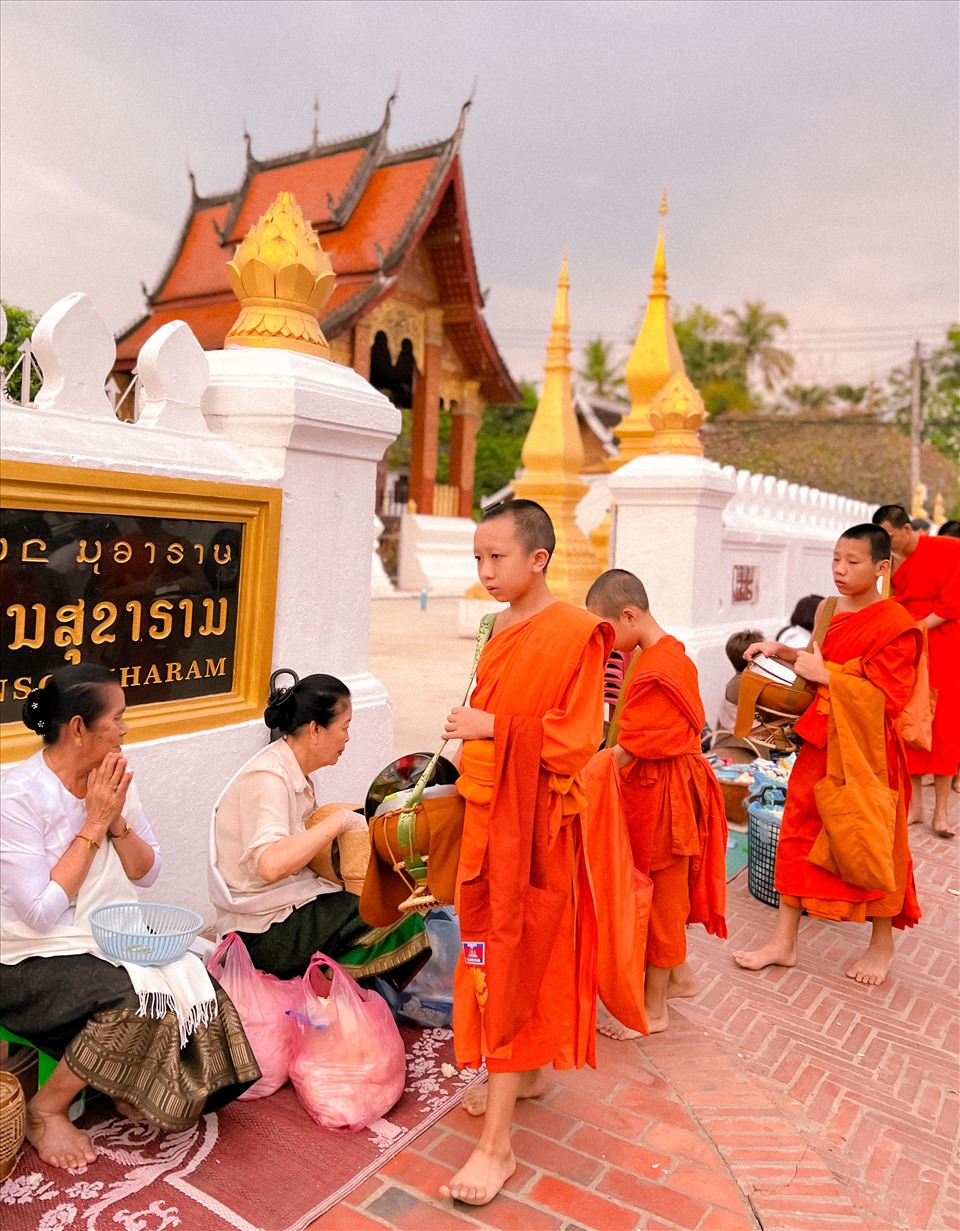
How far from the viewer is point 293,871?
2582 millimetres

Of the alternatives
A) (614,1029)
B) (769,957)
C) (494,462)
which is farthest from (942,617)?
(494,462)

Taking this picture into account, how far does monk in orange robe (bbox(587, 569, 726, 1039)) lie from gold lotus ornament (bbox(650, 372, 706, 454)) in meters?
3.52

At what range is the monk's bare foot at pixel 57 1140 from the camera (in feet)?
7.05

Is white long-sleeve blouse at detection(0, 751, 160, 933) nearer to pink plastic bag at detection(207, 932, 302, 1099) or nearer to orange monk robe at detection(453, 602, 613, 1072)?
pink plastic bag at detection(207, 932, 302, 1099)

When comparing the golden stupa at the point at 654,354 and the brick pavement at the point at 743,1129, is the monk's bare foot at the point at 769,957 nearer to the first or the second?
the brick pavement at the point at 743,1129

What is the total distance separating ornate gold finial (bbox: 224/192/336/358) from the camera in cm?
339

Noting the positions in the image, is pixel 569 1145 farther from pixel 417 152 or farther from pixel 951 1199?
pixel 417 152

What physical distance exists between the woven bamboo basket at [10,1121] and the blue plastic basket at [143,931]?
325 mm

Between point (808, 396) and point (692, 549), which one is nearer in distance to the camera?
point (692, 549)

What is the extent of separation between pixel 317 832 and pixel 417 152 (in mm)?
19449

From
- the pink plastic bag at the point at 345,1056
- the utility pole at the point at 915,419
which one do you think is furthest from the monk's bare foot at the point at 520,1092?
the utility pole at the point at 915,419

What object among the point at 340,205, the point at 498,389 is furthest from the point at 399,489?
the point at 340,205

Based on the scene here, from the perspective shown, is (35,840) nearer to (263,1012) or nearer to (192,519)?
(263,1012)

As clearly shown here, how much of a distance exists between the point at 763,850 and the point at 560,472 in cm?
498
